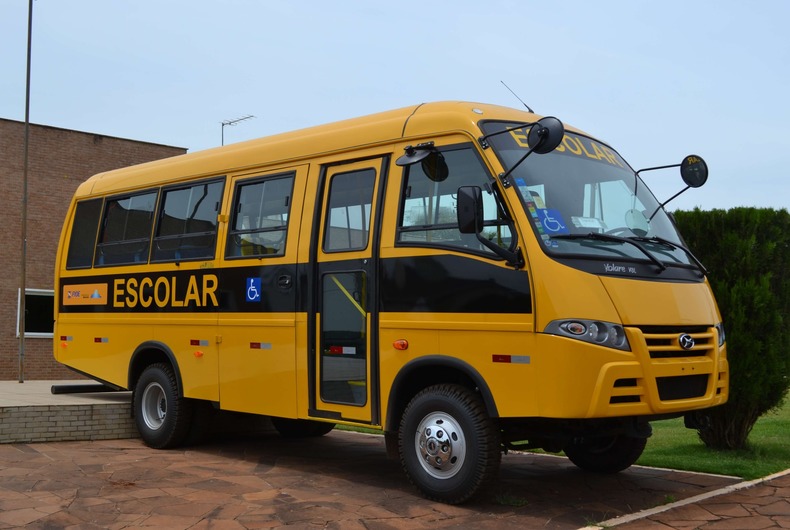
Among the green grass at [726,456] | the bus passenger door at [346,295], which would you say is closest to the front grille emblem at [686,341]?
the green grass at [726,456]

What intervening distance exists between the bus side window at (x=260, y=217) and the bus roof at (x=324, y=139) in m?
0.23

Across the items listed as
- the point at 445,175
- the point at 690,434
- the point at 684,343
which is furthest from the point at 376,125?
the point at 690,434

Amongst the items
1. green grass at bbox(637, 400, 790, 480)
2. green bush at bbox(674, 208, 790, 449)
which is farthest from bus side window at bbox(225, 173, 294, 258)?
green grass at bbox(637, 400, 790, 480)

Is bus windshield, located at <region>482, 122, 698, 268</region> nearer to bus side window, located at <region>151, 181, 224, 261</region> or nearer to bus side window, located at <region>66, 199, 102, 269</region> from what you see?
bus side window, located at <region>151, 181, 224, 261</region>

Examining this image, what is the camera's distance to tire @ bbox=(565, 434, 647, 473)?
8.33 metres

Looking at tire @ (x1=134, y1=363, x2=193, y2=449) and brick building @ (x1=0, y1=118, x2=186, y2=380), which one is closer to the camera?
tire @ (x1=134, y1=363, x2=193, y2=449)

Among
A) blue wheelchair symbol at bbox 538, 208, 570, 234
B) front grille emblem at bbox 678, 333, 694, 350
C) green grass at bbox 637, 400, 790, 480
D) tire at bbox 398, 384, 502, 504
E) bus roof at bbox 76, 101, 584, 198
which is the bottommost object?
green grass at bbox 637, 400, 790, 480

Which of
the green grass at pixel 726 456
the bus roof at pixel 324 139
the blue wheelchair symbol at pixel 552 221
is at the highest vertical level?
the bus roof at pixel 324 139

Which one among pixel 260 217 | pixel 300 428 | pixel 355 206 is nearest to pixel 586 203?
pixel 355 206

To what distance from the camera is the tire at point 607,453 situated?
833 centimetres

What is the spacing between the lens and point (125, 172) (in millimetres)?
11453

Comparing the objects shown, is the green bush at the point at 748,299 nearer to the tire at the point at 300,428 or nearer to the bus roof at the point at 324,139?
the bus roof at the point at 324,139

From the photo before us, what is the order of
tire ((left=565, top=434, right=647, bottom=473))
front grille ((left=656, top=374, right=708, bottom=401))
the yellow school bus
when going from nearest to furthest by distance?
the yellow school bus < front grille ((left=656, top=374, right=708, bottom=401)) < tire ((left=565, top=434, right=647, bottom=473))

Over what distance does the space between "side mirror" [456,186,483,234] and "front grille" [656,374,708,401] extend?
173cm
